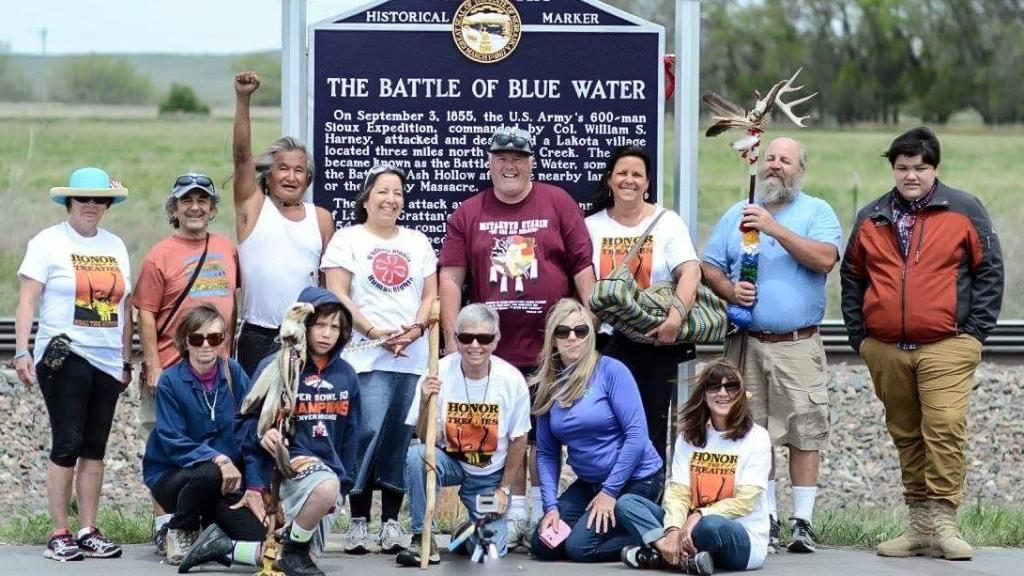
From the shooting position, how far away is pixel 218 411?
319 inches

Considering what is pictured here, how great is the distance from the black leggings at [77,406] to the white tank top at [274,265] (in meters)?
0.82

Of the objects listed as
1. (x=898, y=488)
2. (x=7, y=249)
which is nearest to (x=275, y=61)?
(x=7, y=249)

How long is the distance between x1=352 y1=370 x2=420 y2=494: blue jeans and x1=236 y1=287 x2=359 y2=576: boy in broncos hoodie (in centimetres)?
35

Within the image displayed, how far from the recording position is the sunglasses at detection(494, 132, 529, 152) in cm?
871

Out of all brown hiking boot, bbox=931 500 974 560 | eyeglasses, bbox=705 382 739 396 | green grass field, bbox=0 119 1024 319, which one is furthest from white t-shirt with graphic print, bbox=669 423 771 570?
green grass field, bbox=0 119 1024 319

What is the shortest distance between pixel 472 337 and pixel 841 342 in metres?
7.45

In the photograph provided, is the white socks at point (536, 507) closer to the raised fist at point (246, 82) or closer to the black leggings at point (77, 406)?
the black leggings at point (77, 406)

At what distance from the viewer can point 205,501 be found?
796 cm

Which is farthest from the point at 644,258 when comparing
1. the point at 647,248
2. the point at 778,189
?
the point at 778,189

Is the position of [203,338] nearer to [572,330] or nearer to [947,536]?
[572,330]

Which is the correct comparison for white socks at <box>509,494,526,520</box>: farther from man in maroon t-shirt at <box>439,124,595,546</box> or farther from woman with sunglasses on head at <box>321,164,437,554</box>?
woman with sunglasses on head at <box>321,164,437,554</box>

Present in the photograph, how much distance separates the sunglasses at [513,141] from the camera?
871 cm

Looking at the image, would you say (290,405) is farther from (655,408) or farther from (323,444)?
(655,408)

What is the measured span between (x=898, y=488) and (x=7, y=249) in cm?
1577
